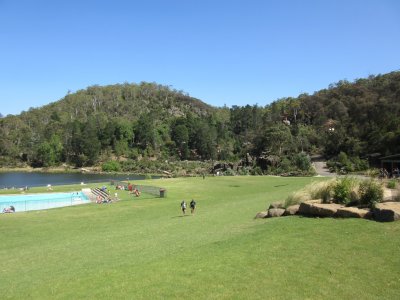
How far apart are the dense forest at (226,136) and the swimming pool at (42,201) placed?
43.9 m

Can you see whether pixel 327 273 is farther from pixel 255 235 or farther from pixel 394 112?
pixel 394 112

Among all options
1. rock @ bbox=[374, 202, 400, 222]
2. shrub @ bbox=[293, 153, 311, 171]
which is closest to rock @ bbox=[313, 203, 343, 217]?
rock @ bbox=[374, 202, 400, 222]

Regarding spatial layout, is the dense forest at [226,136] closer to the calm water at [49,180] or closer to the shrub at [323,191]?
the calm water at [49,180]

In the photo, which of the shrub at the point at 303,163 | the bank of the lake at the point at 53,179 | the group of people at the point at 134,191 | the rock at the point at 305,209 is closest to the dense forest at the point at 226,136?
the shrub at the point at 303,163

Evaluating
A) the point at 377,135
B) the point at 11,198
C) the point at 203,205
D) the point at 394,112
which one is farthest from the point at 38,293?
the point at 394,112

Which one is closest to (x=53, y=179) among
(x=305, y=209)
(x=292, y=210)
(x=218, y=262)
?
(x=292, y=210)

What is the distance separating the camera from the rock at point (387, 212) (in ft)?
44.7

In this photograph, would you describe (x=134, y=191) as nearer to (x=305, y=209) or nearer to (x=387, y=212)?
(x=305, y=209)

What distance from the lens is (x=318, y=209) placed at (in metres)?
16.0

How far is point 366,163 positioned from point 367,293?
6161cm

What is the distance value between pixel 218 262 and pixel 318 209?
22.4ft

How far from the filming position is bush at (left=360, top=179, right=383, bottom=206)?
51.5 ft

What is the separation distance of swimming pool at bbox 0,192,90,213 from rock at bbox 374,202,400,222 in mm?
31218

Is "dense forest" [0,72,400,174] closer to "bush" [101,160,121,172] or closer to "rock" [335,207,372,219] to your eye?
"bush" [101,160,121,172]
